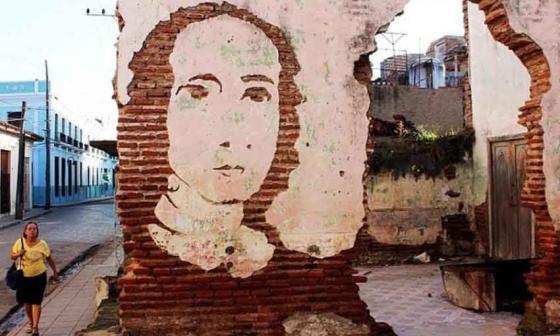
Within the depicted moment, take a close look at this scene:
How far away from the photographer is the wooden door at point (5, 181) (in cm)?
2923

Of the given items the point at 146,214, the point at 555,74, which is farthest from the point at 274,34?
the point at 555,74

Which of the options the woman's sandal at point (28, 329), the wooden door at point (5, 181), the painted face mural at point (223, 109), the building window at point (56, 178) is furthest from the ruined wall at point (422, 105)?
the building window at point (56, 178)

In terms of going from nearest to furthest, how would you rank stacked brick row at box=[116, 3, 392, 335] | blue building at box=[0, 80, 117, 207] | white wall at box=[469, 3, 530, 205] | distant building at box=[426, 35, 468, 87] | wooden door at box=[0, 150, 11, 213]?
stacked brick row at box=[116, 3, 392, 335] < white wall at box=[469, 3, 530, 205] < distant building at box=[426, 35, 468, 87] < wooden door at box=[0, 150, 11, 213] < blue building at box=[0, 80, 117, 207]

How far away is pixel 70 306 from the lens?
849 centimetres

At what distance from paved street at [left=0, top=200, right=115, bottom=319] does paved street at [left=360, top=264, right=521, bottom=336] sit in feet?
16.9

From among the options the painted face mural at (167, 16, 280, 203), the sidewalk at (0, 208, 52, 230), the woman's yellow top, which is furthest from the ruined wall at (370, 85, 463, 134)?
the sidewalk at (0, 208, 52, 230)

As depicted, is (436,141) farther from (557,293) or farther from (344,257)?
(344,257)

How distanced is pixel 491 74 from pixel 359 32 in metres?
5.96

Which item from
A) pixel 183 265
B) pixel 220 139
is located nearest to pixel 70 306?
pixel 183 265

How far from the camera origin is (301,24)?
525 cm

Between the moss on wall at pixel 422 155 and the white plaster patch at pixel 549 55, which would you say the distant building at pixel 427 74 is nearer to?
the moss on wall at pixel 422 155

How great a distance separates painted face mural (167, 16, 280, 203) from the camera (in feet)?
16.5

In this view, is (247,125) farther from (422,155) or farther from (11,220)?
(11,220)

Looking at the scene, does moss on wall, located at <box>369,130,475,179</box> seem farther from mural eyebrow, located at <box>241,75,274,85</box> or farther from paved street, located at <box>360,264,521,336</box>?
mural eyebrow, located at <box>241,75,274,85</box>
